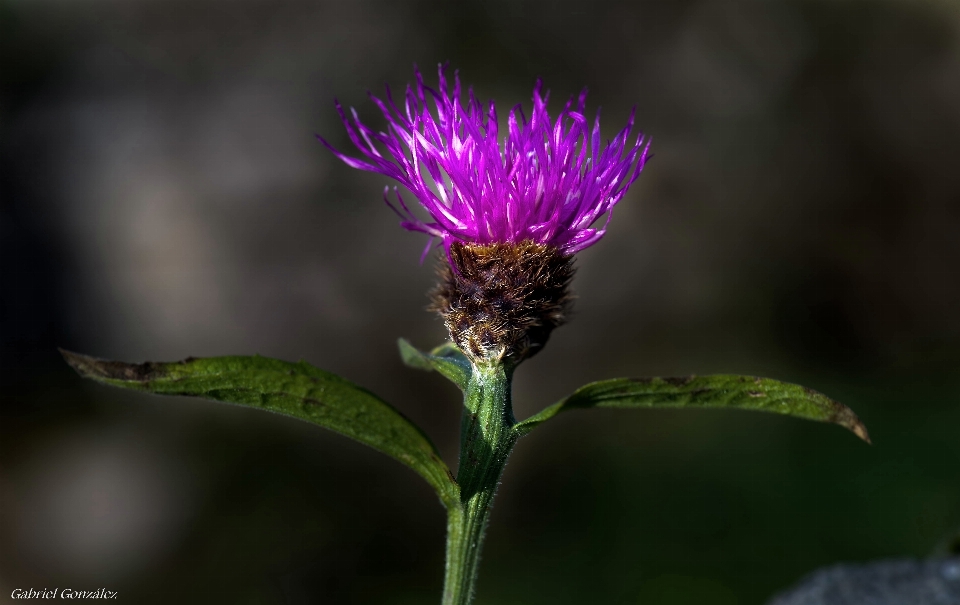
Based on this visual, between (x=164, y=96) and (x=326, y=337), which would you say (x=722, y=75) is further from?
(x=164, y=96)

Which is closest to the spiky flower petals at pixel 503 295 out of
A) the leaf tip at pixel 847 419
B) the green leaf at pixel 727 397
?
the green leaf at pixel 727 397

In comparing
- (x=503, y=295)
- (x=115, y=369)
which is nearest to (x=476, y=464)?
(x=503, y=295)

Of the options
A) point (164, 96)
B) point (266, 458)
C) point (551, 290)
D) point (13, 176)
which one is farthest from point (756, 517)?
point (13, 176)

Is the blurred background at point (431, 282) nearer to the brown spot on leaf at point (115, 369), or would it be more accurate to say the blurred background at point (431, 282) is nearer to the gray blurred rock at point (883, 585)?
the gray blurred rock at point (883, 585)

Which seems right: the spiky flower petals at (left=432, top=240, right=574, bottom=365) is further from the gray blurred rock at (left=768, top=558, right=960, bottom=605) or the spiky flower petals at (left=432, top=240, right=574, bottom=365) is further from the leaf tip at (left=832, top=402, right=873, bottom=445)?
the gray blurred rock at (left=768, top=558, right=960, bottom=605)
